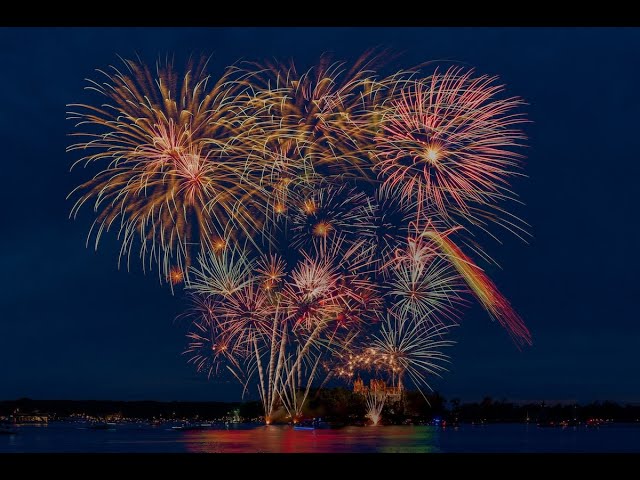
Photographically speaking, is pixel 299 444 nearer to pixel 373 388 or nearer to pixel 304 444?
pixel 304 444

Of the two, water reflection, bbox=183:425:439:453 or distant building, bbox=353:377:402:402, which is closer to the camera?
water reflection, bbox=183:425:439:453

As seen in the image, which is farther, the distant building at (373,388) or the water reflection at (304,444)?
the distant building at (373,388)

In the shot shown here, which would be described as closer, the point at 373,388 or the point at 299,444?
the point at 299,444

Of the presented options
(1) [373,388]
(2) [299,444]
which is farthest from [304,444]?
(1) [373,388]

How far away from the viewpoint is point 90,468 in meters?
17.4

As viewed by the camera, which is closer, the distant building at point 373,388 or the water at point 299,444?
the water at point 299,444

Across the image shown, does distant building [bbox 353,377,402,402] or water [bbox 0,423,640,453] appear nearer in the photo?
water [bbox 0,423,640,453]
